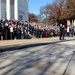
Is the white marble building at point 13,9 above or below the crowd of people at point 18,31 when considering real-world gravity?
above

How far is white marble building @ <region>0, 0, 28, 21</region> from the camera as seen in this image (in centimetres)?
4429


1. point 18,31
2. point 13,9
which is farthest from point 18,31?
point 13,9

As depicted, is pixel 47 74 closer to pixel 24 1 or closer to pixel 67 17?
pixel 24 1

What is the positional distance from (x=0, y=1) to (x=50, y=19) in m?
37.1

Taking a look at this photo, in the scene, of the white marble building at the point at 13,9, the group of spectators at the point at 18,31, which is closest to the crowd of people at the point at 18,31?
the group of spectators at the point at 18,31

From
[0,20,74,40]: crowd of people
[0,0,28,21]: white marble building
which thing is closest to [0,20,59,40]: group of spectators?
[0,20,74,40]: crowd of people

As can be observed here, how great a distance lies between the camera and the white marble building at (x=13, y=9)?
44294 millimetres

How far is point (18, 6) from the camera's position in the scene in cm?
4722

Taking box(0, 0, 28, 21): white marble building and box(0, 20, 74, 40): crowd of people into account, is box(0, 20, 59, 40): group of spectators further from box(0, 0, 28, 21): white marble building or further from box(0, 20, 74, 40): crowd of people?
box(0, 0, 28, 21): white marble building

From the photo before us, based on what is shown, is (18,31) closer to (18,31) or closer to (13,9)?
(18,31)

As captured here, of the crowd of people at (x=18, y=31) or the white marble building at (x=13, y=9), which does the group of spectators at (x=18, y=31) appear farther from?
the white marble building at (x=13, y=9)

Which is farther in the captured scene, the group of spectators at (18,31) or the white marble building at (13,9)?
the white marble building at (13,9)

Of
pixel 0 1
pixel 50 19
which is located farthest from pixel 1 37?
pixel 50 19

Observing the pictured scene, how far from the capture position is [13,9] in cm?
4716
